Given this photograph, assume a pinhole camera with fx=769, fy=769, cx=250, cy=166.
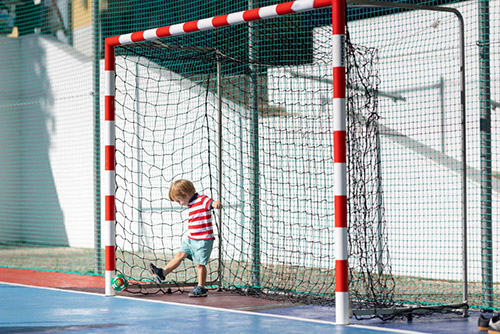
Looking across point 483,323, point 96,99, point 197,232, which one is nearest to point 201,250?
point 197,232

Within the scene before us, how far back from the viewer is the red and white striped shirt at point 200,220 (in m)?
7.61

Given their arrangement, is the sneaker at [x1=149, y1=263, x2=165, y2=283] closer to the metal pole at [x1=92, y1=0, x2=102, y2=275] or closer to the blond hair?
the blond hair

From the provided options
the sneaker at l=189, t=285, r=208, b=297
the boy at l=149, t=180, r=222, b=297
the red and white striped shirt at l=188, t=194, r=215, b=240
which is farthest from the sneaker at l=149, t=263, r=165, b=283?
the red and white striped shirt at l=188, t=194, r=215, b=240

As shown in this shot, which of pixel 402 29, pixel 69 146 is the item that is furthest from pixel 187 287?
pixel 69 146

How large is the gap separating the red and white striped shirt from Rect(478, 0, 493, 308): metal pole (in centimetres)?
258

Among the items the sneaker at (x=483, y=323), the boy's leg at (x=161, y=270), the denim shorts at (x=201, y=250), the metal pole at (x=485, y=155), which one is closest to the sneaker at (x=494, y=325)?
the sneaker at (x=483, y=323)

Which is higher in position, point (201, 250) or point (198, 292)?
point (201, 250)

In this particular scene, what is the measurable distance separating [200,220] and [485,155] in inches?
109

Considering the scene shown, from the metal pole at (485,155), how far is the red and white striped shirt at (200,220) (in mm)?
2582

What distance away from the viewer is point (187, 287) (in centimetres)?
850

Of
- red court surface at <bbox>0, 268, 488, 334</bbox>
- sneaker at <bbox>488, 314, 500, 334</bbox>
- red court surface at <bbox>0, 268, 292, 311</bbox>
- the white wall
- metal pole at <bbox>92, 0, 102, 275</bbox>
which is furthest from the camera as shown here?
the white wall

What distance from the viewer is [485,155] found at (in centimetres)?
693

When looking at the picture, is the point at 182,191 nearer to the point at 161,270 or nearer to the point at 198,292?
the point at 161,270

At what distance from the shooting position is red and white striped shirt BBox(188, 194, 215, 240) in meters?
7.61
